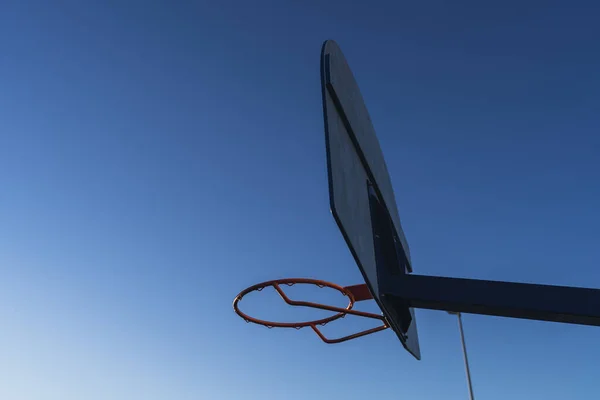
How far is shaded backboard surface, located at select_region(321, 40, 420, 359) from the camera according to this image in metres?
2.69

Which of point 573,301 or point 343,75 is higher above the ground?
point 343,75

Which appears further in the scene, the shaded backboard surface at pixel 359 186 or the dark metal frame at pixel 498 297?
the dark metal frame at pixel 498 297

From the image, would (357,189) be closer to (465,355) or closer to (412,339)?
(412,339)

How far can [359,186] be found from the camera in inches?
129

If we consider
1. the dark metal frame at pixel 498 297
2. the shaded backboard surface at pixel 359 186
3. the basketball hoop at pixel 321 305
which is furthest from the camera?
the basketball hoop at pixel 321 305

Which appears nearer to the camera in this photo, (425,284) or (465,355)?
(425,284)

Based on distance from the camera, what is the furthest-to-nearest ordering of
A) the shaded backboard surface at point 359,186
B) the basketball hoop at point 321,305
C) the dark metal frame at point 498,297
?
the basketball hoop at point 321,305 → the dark metal frame at point 498,297 → the shaded backboard surface at point 359,186

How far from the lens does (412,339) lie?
4.14 meters

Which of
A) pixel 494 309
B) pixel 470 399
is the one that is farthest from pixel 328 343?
pixel 470 399

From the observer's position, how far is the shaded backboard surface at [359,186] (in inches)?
106

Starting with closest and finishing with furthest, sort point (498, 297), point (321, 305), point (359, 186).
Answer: point (498, 297)
point (359, 186)
point (321, 305)

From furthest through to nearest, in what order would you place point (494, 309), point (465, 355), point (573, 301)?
point (465, 355)
point (494, 309)
point (573, 301)

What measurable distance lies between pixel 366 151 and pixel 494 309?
4.82 feet

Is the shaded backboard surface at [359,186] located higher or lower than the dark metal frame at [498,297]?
higher
